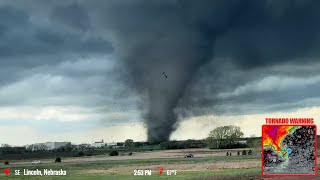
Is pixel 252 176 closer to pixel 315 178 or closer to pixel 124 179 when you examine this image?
pixel 315 178

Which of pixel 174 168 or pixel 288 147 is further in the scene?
pixel 174 168

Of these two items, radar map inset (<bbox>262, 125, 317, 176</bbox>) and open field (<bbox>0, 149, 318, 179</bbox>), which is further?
open field (<bbox>0, 149, 318, 179</bbox>)

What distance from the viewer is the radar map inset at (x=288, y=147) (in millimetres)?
40906

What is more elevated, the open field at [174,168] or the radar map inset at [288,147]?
the radar map inset at [288,147]

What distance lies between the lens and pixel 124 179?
54.1 metres

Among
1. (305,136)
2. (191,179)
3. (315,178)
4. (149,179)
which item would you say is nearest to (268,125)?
(305,136)

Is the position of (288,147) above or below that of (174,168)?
above

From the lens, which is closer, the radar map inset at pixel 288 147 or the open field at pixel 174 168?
the radar map inset at pixel 288 147

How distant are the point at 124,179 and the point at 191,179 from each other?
30.5 feet

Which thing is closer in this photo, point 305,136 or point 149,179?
point 305,136

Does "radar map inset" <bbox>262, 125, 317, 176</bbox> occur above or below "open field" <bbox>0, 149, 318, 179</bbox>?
above

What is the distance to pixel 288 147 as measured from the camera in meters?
41.1

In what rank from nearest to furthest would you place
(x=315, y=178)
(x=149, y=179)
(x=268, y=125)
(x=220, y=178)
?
(x=268, y=125)
(x=315, y=178)
(x=220, y=178)
(x=149, y=179)

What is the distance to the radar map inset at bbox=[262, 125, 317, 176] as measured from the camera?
40906 millimetres
